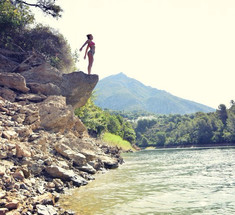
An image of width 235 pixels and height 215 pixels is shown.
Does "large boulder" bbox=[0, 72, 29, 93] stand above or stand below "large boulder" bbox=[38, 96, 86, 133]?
above

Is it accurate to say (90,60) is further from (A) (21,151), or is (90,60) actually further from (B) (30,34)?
(A) (21,151)

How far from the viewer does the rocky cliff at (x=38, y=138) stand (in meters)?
9.30

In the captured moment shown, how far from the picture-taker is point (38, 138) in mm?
15812

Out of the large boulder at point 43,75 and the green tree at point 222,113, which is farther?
the green tree at point 222,113

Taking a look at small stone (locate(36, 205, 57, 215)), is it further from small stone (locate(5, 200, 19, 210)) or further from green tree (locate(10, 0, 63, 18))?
green tree (locate(10, 0, 63, 18))

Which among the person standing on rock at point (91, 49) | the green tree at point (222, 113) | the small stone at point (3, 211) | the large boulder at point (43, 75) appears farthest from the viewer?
the green tree at point (222, 113)

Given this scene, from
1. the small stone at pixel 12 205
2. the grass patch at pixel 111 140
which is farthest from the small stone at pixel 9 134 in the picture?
the grass patch at pixel 111 140

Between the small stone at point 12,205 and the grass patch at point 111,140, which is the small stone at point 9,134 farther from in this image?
the grass patch at point 111,140

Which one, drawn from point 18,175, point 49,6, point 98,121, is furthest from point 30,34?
point 98,121

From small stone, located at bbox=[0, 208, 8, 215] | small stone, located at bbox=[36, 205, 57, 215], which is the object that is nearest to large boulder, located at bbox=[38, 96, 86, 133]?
small stone, located at bbox=[36, 205, 57, 215]

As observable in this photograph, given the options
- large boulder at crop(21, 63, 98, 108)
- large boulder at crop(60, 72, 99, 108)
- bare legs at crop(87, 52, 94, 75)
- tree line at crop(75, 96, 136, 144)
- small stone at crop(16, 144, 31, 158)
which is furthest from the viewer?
tree line at crop(75, 96, 136, 144)

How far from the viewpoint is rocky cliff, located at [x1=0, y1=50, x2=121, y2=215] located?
9.30 m

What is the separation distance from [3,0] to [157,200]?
2508 centimetres

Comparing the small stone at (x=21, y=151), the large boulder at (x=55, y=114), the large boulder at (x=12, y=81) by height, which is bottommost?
the small stone at (x=21, y=151)
